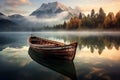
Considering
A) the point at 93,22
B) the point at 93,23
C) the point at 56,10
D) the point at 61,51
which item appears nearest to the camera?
the point at 61,51

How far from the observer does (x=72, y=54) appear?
329 inches

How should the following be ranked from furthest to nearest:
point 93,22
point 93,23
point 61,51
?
point 93,22 → point 93,23 → point 61,51

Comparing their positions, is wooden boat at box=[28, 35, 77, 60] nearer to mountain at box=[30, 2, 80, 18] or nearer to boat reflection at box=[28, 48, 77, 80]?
boat reflection at box=[28, 48, 77, 80]

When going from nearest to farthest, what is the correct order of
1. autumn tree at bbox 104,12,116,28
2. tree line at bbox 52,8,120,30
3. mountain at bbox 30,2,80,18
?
1. mountain at bbox 30,2,80,18
2. tree line at bbox 52,8,120,30
3. autumn tree at bbox 104,12,116,28

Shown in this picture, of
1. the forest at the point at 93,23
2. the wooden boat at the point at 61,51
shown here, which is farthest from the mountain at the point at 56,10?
the wooden boat at the point at 61,51

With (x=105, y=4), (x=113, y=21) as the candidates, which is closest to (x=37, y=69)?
(x=105, y=4)

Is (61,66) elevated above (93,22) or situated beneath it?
situated beneath

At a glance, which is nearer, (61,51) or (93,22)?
(61,51)

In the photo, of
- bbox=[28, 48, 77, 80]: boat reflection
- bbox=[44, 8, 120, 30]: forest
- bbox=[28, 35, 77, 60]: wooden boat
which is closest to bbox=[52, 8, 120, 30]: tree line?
bbox=[44, 8, 120, 30]: forest

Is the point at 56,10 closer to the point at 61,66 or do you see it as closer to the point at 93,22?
the point at 93,22

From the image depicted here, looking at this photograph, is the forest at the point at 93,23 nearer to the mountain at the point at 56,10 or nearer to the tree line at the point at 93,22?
the tree line at the point at 93,22

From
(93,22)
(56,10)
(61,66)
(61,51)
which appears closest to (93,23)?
(93,22)

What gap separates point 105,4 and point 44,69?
1717 cm

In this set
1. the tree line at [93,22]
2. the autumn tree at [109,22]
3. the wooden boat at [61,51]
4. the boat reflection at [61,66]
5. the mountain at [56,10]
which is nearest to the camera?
the boat reflection at [61,66]
